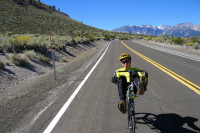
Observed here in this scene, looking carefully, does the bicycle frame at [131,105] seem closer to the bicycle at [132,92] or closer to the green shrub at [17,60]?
the bicycle at [132,92]

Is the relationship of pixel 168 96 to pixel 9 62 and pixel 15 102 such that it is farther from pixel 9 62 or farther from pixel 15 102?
pixel 9 62

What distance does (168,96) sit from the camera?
6863 mm

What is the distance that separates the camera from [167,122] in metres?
4.90

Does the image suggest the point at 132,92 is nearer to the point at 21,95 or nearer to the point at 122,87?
the point at 122,87

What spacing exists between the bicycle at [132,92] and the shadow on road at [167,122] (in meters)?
0.77

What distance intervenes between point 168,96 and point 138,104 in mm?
1295

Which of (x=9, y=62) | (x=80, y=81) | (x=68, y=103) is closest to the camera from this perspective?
(x=68, y=103)

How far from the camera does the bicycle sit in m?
4.11

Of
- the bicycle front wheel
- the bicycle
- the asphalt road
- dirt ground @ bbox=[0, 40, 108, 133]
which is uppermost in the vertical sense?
the bicycle

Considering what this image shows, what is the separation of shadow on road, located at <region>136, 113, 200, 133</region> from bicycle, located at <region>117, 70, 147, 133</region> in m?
0.77

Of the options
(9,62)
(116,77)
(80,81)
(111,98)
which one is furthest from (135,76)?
(9,62)

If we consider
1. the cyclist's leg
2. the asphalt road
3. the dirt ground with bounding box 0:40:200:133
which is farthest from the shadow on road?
the dirt ground with bounding box 0:40:200:133

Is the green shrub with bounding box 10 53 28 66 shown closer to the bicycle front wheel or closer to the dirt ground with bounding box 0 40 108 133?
the dirt ground with bounding box 0 40 108 133

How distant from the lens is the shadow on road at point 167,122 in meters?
4.51
